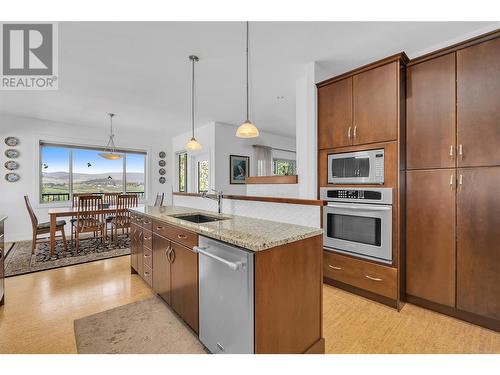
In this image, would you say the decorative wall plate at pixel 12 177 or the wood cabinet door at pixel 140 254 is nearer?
the wood cabinet door at pixel 140 254

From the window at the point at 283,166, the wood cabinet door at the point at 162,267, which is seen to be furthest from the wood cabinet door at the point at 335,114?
the window at the point at 283,166

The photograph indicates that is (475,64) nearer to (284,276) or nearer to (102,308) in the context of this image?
(284,276)

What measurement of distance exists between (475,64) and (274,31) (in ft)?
5.62

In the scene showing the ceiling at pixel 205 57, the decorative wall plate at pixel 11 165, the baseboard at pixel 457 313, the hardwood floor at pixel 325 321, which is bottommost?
the hardwood floor at pixel 325 321

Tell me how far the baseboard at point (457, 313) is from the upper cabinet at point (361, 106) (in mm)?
1545

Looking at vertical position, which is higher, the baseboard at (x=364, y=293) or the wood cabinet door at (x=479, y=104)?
the wood cabinet door at (x=479, y=104)

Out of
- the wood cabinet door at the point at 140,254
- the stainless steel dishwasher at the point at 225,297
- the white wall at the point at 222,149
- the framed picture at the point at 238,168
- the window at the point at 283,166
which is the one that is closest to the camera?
the stainless steel dishwasher at the point at 225,297

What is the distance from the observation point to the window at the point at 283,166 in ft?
23.2

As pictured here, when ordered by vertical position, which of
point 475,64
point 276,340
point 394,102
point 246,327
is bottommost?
point 276,340

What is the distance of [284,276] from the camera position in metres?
1.41

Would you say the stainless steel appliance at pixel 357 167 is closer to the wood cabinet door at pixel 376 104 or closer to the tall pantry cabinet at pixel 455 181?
the wood cabinet door at pixel 376 104

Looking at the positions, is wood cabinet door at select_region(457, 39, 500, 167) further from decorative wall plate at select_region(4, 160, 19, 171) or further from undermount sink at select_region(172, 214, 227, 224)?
decorative wall plate at select_region(4, 160, 19, 171)
